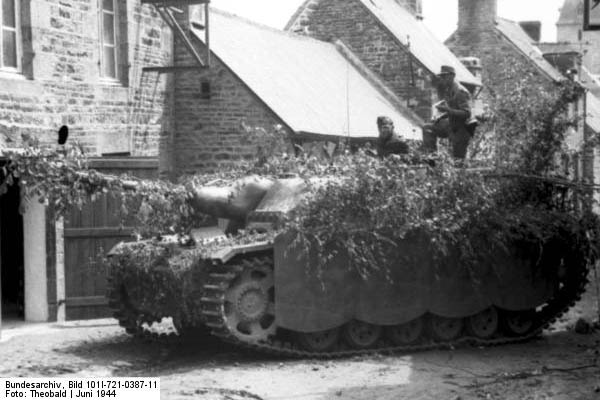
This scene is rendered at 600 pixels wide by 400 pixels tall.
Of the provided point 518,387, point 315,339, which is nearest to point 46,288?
point 315,339

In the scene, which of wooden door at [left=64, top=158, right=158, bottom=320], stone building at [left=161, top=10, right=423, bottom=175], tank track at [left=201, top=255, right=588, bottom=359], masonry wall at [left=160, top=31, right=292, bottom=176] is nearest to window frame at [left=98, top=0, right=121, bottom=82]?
stone building at [left=161, top=10, right=423, bottom=175]

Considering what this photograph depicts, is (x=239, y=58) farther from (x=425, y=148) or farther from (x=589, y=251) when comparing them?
(x=589, y=251)

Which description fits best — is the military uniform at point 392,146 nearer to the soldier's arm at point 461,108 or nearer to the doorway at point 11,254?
the soldier's arm at point 461,108

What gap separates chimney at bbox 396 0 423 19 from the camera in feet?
105

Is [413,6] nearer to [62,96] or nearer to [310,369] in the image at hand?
[62,96]

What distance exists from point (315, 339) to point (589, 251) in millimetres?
4041

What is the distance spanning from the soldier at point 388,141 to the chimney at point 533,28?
32.2 metres

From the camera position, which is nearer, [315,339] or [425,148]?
[315,339]

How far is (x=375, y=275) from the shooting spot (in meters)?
11.5

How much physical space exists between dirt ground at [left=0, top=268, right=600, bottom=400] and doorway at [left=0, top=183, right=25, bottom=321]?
1.68 meters

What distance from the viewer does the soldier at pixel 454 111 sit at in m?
13.3

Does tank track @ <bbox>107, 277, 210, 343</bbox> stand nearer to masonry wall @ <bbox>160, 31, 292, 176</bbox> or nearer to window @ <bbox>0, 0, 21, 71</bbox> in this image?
window @ <bbox>0, 0, 21, 71</bbox>

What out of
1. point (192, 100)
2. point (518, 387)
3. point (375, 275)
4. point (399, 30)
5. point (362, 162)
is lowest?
point (518, 387)

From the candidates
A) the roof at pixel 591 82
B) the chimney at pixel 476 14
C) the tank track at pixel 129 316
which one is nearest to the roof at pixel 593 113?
the roof at pixel 591 82
